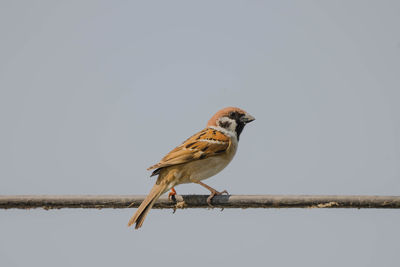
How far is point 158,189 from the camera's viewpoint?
6371 mm

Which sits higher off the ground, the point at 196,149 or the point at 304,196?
the point at 196,149

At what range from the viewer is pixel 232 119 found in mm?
8125

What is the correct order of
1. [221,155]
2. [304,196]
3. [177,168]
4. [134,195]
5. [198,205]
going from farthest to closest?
[221,155] < [177,168] < [198,205] < [134,195] < [304,196]

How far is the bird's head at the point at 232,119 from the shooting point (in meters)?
8.08

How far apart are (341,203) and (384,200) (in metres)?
0.38

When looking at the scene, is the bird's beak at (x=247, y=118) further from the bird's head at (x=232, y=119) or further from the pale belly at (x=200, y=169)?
the pale belly at (x=200, y=169)

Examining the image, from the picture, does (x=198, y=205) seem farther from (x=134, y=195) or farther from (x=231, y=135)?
(x=231, y=135)

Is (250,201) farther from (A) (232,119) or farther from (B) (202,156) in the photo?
(A) (232,119)

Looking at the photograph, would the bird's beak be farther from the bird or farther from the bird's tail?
the bird's tail

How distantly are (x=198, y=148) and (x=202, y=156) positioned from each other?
6.9 inches
